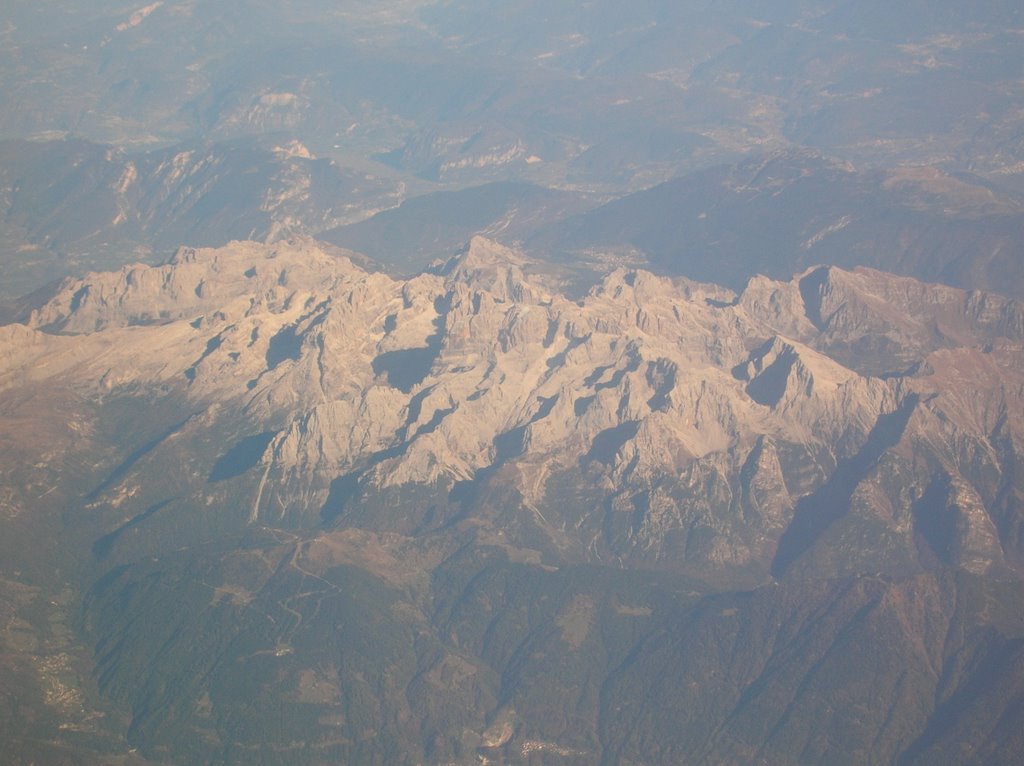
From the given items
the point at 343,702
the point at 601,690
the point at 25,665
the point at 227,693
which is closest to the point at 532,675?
the point at 601,690

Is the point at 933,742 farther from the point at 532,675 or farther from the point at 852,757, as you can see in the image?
the point at 532,675

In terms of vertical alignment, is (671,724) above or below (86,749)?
below

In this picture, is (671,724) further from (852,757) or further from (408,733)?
(408,733)

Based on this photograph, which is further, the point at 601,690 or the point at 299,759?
the point at 601,690

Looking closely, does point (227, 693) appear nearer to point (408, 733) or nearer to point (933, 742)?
point (408, 733)

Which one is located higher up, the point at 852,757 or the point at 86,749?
the point at 86,749

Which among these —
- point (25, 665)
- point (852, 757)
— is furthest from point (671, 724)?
point (25, 665)

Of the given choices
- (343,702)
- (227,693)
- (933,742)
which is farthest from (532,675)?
(933,742)
